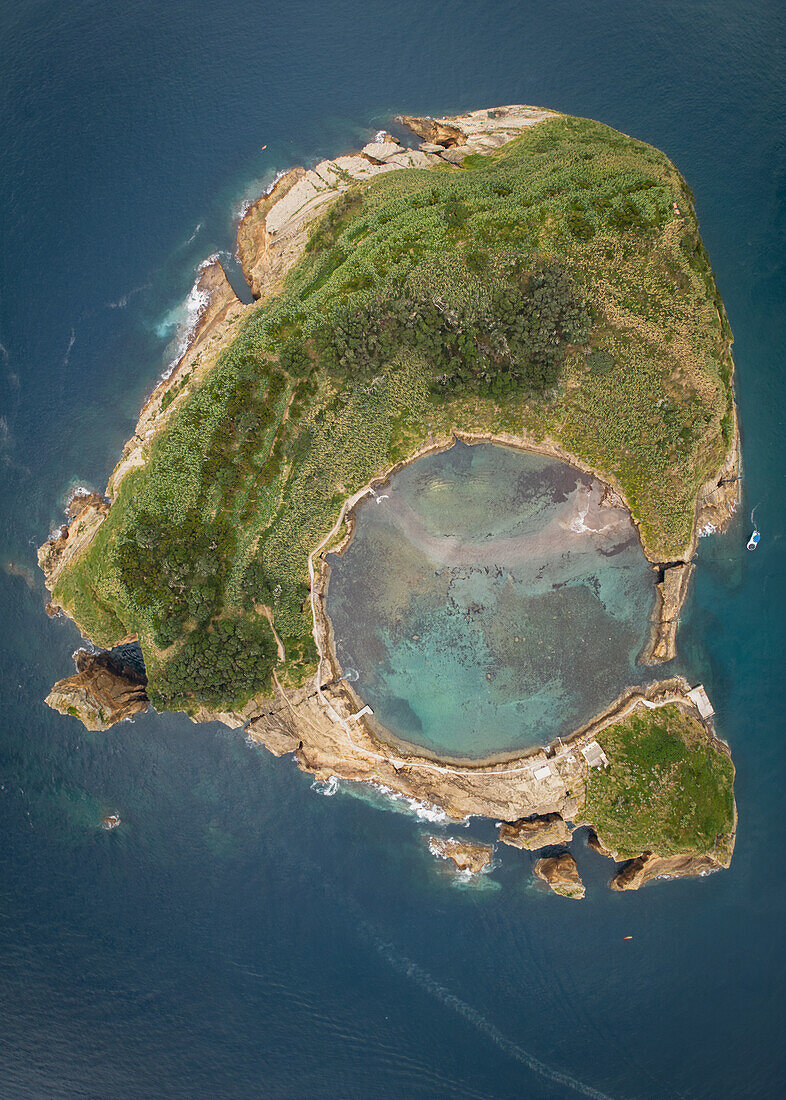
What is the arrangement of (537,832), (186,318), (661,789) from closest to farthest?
(661,789) < (537,832) < (186,318)

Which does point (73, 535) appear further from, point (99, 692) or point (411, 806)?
point (411, 806)

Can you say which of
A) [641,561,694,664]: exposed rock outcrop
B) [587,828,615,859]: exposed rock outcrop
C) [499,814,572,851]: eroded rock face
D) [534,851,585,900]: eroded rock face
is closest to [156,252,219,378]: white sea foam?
[641,561,694,664]: exposed rock outcrop

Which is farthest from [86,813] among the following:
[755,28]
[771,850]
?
[755,28]

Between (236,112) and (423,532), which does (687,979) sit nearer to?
(423,532)

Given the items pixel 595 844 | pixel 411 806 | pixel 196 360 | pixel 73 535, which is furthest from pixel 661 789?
pixel 73 535

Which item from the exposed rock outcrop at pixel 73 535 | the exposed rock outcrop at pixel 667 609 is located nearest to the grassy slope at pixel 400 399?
the exposed rock outcrop at pixel 667 609

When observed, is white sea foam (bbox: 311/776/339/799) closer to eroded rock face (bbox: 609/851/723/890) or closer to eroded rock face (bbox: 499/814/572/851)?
eroded rock face (bbox: 499/814/572/851)
